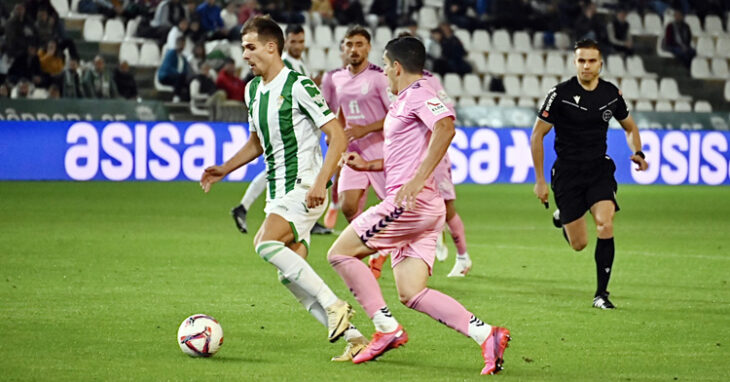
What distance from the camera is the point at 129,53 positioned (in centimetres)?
2292

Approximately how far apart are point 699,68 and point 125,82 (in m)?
13.2

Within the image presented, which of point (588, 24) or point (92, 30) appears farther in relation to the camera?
point (588, 24)

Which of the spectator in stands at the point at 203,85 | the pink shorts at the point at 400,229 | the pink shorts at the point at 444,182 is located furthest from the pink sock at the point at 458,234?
the spectator in stands at the point at 203,85

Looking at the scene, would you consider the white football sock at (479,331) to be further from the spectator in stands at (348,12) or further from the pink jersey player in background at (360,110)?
A: the spectator in stands at (348,12)

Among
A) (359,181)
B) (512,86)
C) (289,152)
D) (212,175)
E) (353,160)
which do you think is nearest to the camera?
Result: (353,160)

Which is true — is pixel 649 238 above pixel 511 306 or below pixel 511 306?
below

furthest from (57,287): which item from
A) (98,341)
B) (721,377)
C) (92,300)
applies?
(721,377)

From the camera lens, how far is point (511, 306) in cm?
833

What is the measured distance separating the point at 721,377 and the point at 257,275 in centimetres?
471

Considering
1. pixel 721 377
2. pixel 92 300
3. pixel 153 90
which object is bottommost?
pixel 153 90

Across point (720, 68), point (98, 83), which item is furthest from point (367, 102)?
point (720, 68)

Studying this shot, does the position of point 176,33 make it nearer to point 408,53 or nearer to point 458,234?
point 458,234

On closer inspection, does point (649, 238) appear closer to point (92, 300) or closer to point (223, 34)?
point (92, 300)

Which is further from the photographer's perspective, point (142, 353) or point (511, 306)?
point (511, 306)
